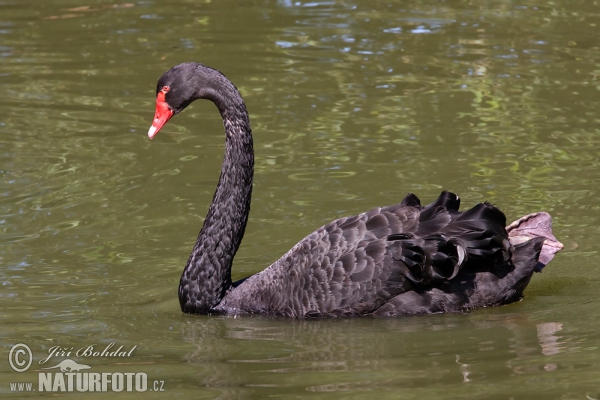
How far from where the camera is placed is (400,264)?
6.27 metres

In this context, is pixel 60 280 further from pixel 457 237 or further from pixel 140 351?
pixel 457 237

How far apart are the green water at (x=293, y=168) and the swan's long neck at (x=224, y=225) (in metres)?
0.20

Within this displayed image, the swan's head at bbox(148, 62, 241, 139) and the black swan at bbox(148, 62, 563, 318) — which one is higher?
Answer: the swan's head at bbox(148, 62, 241, 139)

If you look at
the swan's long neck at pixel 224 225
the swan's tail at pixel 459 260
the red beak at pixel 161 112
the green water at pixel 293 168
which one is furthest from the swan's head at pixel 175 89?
the swan's tail at pixel 459 260

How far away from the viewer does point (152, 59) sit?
11961 mm

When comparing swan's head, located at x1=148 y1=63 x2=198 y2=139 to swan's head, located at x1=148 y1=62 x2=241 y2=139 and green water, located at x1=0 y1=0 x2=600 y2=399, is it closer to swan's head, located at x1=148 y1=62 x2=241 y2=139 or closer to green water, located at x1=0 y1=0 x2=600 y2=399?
swan's head, located at x1=148 y1=62 x2=241 y2=139

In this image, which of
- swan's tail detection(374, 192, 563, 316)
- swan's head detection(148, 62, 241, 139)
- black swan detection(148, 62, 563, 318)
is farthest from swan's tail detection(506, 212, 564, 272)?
swan's head detection(148, 62, 241, 139)

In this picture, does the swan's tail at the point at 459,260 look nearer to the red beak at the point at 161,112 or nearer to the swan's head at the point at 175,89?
the swan's head at the point at 175,89

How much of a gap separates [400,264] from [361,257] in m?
0.23

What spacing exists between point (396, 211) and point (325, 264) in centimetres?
54

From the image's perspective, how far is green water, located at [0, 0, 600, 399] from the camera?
5664mm

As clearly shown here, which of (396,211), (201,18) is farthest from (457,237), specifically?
(201,18)

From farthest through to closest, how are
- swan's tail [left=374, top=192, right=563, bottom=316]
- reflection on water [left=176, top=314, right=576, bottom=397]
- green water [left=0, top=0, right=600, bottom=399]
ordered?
1. swan's tail [left=374, top=192, right=563, bottom=316]
2. green water [left=0, top=0, right=600, bottom=399]
3. reflection on water [left=176, top=314, right=576, bottom=397]

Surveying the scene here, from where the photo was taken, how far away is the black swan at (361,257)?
20.7 feet
